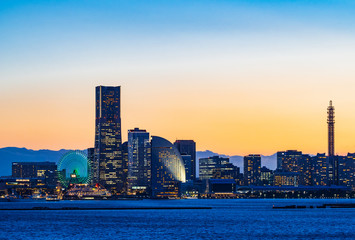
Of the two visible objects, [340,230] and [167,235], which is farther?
[340,230]

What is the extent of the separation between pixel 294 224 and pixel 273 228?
12850 mm

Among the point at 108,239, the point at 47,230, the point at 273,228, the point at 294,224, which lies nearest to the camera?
the point at 108,239

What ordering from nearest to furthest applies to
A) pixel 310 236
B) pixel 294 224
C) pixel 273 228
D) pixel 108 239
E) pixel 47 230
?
pixel 108 239
pixel 310 236
pixel 47 230
pixel 273 228
pixel 294 224

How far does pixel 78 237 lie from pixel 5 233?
14.6 m

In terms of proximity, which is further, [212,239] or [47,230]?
[47,230]

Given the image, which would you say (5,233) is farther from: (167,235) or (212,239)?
(212,239)

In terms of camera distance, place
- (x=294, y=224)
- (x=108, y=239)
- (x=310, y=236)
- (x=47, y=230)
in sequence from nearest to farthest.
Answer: (x=108, y=239)
(x=310, y=236)
(x=47, y=230)
(x=294, y=224)

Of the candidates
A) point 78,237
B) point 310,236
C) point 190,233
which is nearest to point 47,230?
point 78,237

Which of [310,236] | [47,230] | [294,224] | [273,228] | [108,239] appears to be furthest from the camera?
[294,224]

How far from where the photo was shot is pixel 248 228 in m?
126

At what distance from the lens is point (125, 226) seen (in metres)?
128

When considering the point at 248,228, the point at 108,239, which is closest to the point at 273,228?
the point at 248,228

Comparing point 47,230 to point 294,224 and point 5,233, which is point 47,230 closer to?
point 5,233

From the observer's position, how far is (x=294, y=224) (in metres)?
136
